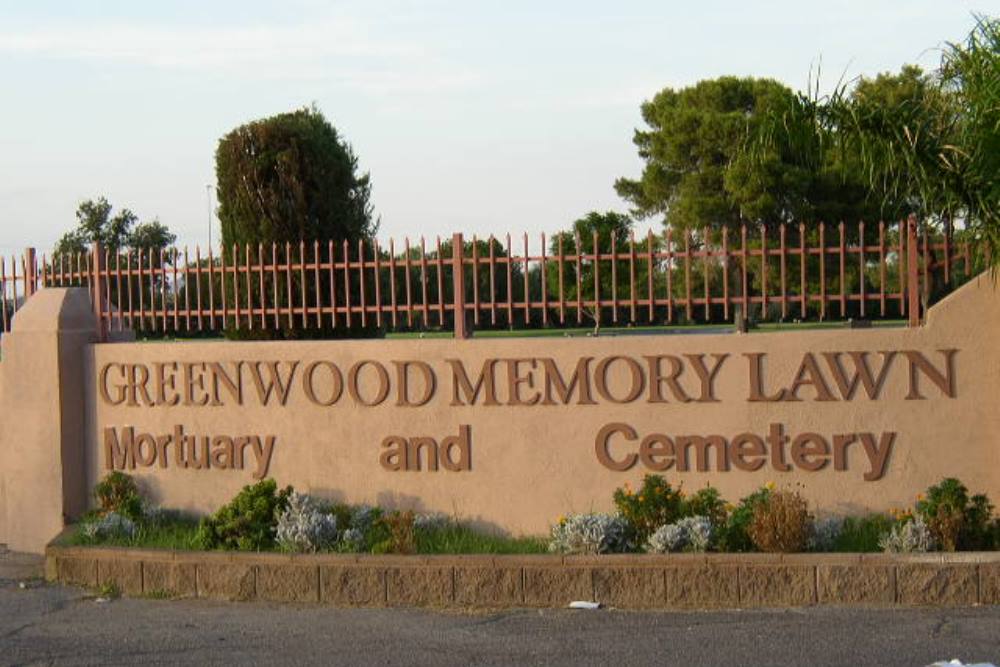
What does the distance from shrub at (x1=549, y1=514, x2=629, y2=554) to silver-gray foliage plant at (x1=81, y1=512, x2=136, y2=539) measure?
140 inches

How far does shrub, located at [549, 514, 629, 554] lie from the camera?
31.0ft

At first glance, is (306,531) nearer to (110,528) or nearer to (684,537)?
(110,528)

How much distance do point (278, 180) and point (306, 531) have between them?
Result: 30.6ft

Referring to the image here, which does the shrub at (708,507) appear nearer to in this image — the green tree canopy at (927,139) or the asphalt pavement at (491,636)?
the asphalt pavement at (491,636)

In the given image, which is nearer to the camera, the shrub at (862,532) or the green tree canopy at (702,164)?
the shrub at (862,532)

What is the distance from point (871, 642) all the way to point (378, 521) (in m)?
3.87

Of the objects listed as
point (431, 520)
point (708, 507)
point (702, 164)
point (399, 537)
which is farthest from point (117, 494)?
point (702, 164)

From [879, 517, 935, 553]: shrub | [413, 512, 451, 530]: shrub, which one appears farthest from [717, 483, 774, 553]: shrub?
[413, 512, 451, 530]: shrub

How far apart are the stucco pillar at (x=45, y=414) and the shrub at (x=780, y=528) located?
6.08 metres

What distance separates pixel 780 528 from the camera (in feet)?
30.2

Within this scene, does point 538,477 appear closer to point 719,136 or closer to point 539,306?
point 539,306

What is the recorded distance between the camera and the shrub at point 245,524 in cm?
1031

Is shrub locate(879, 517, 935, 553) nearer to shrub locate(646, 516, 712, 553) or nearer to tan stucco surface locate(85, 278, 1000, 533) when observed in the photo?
tan stucco surface locate(85, 278, 1000, 533)

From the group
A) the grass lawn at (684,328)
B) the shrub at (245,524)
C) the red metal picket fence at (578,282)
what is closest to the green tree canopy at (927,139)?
the red metal picket fence at (578,282)
